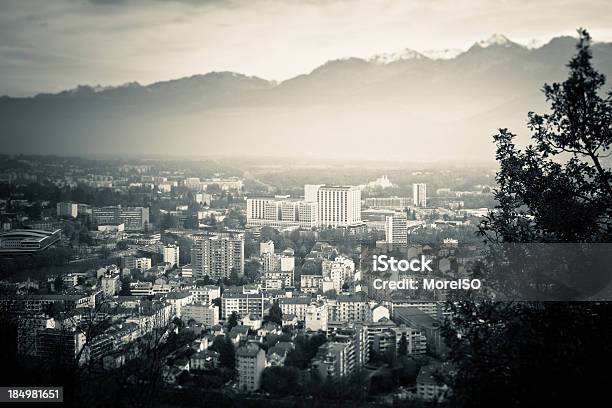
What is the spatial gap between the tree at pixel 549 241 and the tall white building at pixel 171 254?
28.2 feet

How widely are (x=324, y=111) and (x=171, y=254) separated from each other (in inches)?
387

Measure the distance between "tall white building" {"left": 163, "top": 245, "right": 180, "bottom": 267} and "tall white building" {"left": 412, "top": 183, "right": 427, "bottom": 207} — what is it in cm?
485

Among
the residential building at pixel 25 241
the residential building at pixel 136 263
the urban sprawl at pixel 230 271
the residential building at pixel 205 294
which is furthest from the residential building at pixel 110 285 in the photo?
the residential building at pixel 25 241

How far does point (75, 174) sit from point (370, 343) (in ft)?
33.5

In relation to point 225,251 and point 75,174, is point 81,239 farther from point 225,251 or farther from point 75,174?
point 75,174

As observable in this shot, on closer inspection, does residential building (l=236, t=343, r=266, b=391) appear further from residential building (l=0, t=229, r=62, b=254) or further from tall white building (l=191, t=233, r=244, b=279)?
residential building (l=0, t=229, r=62, b=254)

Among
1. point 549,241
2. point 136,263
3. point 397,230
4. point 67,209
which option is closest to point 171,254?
point 136,263

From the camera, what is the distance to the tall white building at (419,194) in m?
12.9

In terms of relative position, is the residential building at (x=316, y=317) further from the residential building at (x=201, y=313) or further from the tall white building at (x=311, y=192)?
the tall white building at (x=311, y=192)

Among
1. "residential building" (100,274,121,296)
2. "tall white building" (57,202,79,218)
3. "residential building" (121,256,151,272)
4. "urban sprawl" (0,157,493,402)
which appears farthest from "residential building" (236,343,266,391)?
"tall white building" (57,202,79,218)

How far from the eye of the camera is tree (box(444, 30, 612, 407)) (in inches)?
57.3

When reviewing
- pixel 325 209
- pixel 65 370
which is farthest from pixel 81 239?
pixel 65 370

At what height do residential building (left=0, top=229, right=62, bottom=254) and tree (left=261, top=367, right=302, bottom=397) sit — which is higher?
residential building (left=0, top=229, right=62, bottom=254)

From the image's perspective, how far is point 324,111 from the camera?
1919cm
